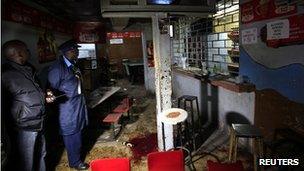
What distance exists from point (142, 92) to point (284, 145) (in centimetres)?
946

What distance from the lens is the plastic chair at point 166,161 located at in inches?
127

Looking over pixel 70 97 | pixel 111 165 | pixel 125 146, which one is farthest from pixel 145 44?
pixel 111 165

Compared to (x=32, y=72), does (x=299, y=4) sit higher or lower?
higher

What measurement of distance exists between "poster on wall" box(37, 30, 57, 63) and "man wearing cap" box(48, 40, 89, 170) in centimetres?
262

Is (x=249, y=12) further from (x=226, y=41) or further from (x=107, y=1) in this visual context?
(x=107, y=1)

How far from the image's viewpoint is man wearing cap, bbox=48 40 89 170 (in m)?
5.01

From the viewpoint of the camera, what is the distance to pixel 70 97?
5.12m

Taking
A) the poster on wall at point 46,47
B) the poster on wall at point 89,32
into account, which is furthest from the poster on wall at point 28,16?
the poster on wall at point 89,32

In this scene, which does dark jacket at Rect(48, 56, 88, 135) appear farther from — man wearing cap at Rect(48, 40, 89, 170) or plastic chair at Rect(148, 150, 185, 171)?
plastic chair at Rect(148, 150, 185, 171)

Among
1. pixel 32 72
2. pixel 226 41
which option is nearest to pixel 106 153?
pixel 32 72

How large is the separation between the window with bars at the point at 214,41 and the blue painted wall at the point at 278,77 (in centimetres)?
85

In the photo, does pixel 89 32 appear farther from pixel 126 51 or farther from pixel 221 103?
pixel 221 103

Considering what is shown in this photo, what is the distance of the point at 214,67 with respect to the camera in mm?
7770

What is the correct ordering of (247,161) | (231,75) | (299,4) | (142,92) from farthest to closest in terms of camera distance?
(142,92)
(231,75)
(247,161)
(299,4)
